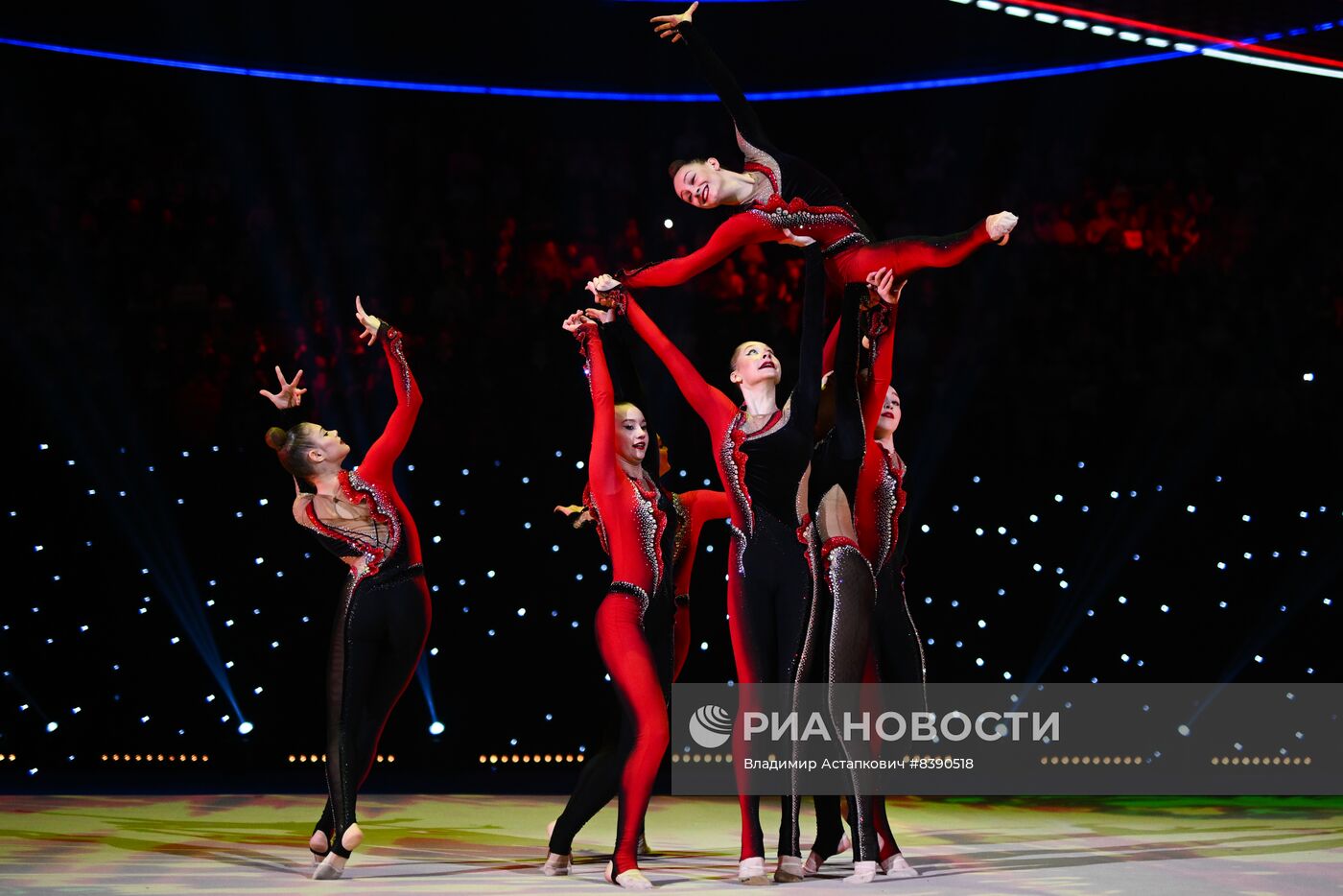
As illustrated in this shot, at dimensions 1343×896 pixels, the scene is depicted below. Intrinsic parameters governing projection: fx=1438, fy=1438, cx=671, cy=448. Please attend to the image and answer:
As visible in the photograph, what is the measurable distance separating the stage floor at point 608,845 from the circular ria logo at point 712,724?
0.37 metres

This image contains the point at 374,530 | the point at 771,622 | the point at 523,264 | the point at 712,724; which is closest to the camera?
the point at 771,622

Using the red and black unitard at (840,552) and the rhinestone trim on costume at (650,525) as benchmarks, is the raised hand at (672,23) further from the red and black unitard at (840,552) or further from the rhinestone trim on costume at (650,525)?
the rhinestone trim on costume at (650,525)

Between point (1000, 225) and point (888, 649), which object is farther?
point (888, 649)

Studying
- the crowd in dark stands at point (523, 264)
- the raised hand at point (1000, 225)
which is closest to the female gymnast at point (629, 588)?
the raised hand at point (1000, 225)

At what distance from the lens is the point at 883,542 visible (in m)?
4.80

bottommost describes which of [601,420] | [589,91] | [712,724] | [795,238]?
[712,724]

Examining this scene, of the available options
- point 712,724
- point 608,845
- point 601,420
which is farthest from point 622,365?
point 608,845

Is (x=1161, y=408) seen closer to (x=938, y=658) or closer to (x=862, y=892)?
(x=938, y=658)

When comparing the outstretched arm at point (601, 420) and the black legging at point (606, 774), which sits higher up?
the outstretched arm at point (601, 420)

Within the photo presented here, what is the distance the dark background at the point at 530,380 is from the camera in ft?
23.8

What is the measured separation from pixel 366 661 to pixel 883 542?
1738 millimetres

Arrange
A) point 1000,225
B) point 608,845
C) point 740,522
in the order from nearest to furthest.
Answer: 1. point 1000,225
2. point 740,522
3. point 608,845

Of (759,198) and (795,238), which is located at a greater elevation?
(759,198)

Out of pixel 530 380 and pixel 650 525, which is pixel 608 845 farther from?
pixel 530 380
